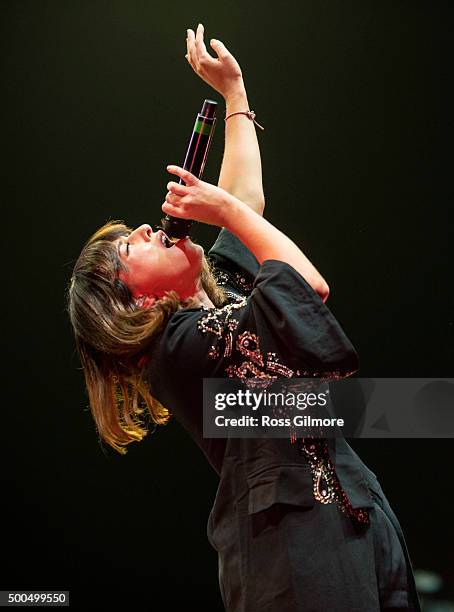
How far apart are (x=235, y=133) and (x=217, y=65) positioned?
11 cm

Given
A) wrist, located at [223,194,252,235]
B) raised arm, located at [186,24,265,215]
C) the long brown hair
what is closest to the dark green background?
raised arm, located at [186,24,265,215]

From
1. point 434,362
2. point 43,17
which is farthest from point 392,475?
point 43,17

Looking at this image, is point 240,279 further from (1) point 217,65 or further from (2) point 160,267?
(1) point 217,65

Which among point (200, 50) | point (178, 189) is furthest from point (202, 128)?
point (200, 50)

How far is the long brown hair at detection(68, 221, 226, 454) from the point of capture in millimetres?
1001

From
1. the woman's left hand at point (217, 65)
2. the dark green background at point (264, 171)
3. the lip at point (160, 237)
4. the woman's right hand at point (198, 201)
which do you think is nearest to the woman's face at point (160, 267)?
the lip at point (160, 237)

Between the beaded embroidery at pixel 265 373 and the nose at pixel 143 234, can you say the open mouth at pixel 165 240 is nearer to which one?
the nose at pixel 143 234

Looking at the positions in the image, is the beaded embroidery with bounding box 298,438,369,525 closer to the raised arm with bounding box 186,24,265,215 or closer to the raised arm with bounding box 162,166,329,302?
the raised arm with bounding box 162,166,329,302

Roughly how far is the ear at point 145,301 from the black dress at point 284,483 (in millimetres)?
77

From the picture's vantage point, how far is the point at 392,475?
170 centimetres

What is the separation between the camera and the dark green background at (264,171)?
1671mm

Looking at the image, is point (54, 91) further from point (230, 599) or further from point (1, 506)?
point (230, 599)

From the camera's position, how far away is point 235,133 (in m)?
1.24

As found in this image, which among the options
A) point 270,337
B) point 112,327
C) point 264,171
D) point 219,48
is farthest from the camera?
point 264,171
